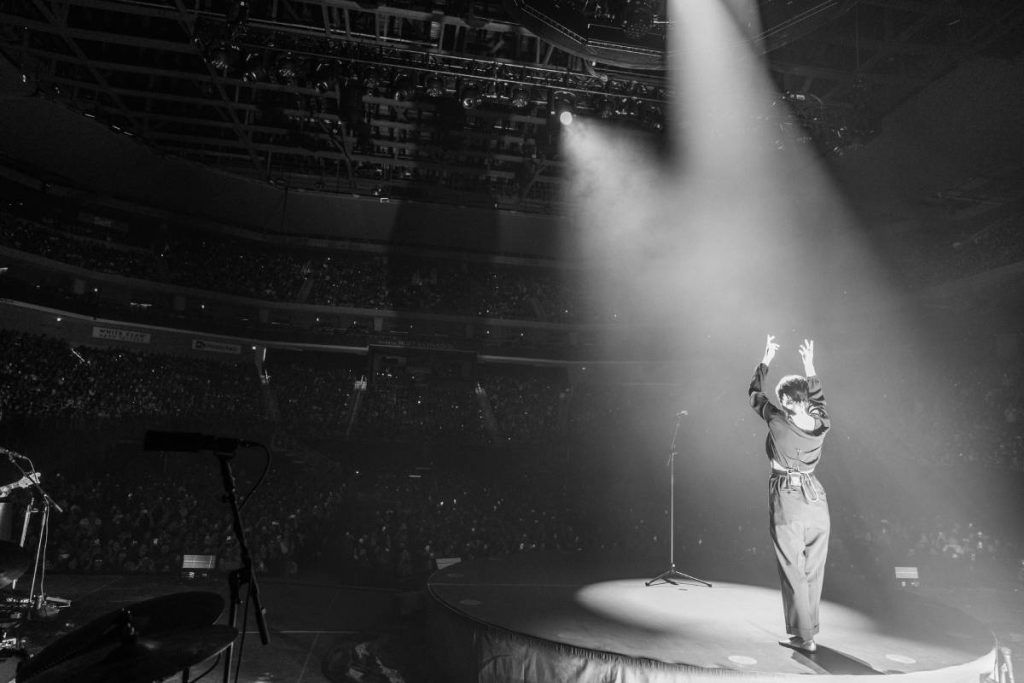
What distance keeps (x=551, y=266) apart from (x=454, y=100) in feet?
51.6

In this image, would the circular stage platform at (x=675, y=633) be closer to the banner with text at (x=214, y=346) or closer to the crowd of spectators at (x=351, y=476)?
the crowd of spectators at (x=351, y=476)

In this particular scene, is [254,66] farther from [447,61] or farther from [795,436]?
[795,436]

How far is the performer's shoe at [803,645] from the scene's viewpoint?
4191 millimetres

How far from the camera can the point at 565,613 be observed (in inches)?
205

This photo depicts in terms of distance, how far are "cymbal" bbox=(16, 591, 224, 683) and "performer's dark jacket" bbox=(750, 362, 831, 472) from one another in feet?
12.0

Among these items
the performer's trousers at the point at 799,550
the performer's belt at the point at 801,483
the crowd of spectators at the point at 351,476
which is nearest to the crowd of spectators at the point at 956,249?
the crowd of spectators at the point at 351,476

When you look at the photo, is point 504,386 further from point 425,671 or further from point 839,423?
point 425,671

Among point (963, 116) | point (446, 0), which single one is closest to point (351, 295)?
point (446, 0)

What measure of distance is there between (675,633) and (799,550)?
3.84 ft

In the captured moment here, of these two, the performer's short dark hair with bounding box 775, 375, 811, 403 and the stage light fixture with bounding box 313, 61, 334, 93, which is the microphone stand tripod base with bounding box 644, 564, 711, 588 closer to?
A: the performer's short dark hair with bounding box 775, 375, 811, 403

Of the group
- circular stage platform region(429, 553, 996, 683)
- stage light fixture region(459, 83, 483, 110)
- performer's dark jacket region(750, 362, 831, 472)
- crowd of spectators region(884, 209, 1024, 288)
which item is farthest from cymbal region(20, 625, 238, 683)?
crowd of spectators region(884, 209, 1024, 288)

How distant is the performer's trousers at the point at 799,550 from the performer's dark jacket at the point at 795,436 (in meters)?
0.15

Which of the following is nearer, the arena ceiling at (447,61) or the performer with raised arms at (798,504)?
the performer with raised arms at (798,504)

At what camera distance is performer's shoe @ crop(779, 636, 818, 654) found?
4191 millimetres
